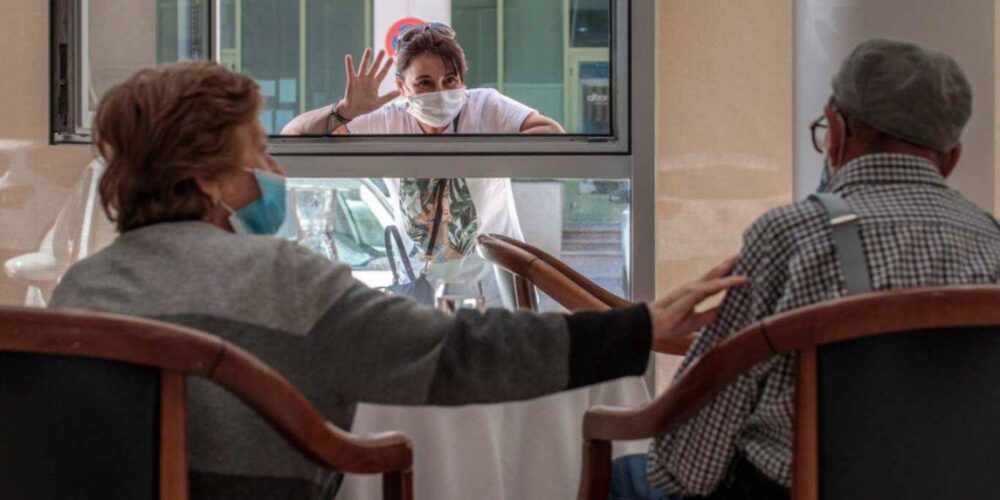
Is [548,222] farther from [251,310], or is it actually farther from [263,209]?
[251,310]

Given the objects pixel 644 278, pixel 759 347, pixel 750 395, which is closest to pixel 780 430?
pixel 750 395

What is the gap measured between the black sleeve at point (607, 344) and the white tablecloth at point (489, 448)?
1.01ft

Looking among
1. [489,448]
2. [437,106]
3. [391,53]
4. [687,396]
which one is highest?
[391,53]

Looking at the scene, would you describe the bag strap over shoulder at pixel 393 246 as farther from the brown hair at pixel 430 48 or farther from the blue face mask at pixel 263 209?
the blue face mask at pixel 263 209

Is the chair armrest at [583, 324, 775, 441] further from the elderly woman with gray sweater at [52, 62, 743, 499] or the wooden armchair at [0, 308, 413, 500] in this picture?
the wooden armchair at [0, 308, 413, 500]

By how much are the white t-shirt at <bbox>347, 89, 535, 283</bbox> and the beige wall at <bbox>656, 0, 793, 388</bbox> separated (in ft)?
1.29

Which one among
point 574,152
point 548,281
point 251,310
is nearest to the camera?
point 251,310

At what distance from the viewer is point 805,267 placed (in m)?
1.50

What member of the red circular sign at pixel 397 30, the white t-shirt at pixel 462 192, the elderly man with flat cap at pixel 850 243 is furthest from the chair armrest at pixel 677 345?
the red circular sign at pixel 397 30

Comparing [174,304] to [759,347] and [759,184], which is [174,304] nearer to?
[759,347]

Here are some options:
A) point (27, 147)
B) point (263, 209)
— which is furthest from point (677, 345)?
point (27, 147)

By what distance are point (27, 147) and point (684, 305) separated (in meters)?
2.46

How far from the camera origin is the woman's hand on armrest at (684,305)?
1.59 metres

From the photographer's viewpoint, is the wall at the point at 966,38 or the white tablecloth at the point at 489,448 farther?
the wall at the point at 966,38
